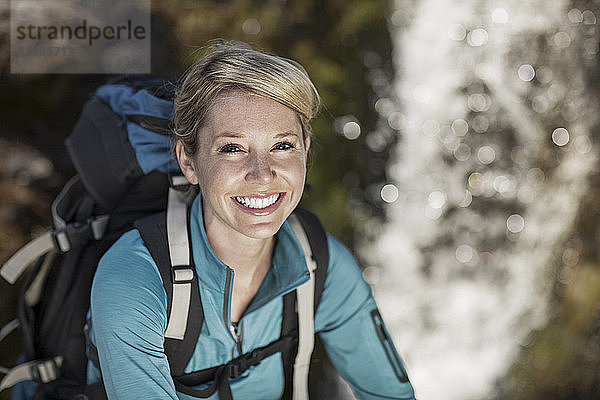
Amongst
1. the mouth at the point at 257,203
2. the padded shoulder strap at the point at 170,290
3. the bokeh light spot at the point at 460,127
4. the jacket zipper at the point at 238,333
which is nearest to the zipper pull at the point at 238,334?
the jacket zipper at the point at 238,333

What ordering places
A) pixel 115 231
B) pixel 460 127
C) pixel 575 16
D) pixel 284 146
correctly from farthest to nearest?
pixel 460 127 → pixel 575 16 → pixel 115 231 → pixel 284 146

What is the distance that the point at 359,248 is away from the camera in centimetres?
293

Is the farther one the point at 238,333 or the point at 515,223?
the point at 515,223

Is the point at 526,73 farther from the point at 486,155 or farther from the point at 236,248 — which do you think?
the point at 236,248

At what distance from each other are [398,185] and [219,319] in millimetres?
1521

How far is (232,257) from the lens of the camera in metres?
1.69

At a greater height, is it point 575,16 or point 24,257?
point 575,16

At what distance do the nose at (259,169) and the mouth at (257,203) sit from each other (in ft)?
0.17

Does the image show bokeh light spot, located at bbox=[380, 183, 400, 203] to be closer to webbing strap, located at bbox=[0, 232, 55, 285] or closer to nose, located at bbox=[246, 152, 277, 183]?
nose, located at bbox=[246, 152, 277, 183]

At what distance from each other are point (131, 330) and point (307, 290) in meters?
0.52

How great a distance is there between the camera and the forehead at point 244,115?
1.50 metres

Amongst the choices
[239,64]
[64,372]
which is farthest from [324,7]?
[64,372]

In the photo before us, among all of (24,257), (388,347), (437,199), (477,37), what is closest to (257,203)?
(388,347)

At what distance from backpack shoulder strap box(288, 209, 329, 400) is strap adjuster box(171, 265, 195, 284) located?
1.12 feet
